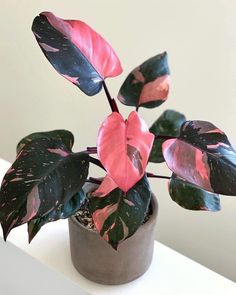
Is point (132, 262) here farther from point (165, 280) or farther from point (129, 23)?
point (129, 23)

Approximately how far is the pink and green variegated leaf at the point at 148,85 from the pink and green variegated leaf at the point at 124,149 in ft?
0.31

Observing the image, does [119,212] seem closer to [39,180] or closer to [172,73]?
[39,180]

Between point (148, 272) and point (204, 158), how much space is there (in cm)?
29

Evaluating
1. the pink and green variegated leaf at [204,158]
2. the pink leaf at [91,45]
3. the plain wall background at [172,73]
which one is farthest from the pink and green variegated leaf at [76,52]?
the plain wall background at [172,73]

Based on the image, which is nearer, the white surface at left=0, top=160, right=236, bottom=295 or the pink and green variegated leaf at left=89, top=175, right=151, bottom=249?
the pink and green variegated leaf at left=89, top=175, right=151, bottom=249

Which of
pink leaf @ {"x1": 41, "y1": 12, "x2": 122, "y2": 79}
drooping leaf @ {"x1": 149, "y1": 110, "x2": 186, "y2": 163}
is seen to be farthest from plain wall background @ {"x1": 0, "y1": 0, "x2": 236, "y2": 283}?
pink leaf @ {"x1": 41, "y1": 12, "x2": 122, "y2": 79}

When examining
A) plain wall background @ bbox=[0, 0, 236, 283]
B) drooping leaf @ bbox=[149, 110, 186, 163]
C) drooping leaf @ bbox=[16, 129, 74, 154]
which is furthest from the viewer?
plain wall background @ bbox=[0, 0, 236, 283]

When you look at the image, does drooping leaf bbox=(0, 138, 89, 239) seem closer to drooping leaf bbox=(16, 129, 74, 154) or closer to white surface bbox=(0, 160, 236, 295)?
drooping leaf bbox=(16, 129, 74, 154)

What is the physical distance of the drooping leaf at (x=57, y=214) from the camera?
0.61 m

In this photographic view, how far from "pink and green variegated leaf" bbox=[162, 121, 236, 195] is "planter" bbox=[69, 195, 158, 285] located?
147mm

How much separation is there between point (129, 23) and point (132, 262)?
0.45m

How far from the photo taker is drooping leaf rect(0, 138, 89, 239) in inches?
20.9

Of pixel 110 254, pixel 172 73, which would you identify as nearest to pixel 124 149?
pixel 110 254

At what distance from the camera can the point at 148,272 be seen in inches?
30.3
